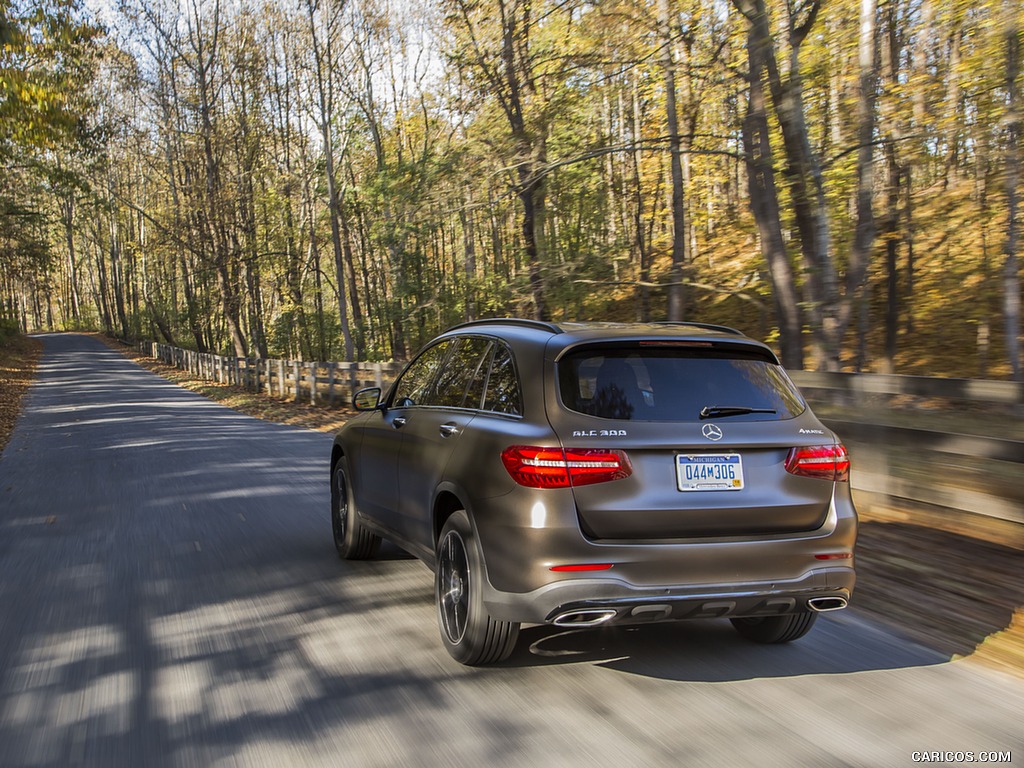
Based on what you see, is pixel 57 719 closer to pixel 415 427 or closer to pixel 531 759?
pixel 531 759

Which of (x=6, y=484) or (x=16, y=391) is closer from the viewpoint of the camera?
(x=6, y=484)

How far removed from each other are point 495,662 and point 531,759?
1.00 metres

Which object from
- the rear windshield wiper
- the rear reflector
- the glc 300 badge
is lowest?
the rear reflector

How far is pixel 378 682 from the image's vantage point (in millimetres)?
4105

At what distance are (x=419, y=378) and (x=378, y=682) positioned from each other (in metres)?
2.22

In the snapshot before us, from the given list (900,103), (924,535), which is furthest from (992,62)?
(924,535)

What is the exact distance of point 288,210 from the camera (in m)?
40.4

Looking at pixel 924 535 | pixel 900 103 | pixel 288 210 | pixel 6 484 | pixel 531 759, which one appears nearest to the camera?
pixel 531 759

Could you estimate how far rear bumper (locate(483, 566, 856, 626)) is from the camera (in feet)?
12.4

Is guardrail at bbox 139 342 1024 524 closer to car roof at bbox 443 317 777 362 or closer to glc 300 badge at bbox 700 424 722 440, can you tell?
car roof at bbox 443 317 777 362

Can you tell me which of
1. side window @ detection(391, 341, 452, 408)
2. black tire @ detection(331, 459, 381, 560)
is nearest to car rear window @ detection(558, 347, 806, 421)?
side window @ detection(391, 341, 452, 408)

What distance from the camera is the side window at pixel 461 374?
489 cm

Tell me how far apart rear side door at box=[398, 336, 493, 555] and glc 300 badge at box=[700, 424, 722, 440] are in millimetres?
1225

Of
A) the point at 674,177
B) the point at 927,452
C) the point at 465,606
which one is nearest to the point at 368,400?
the point at 465,606
